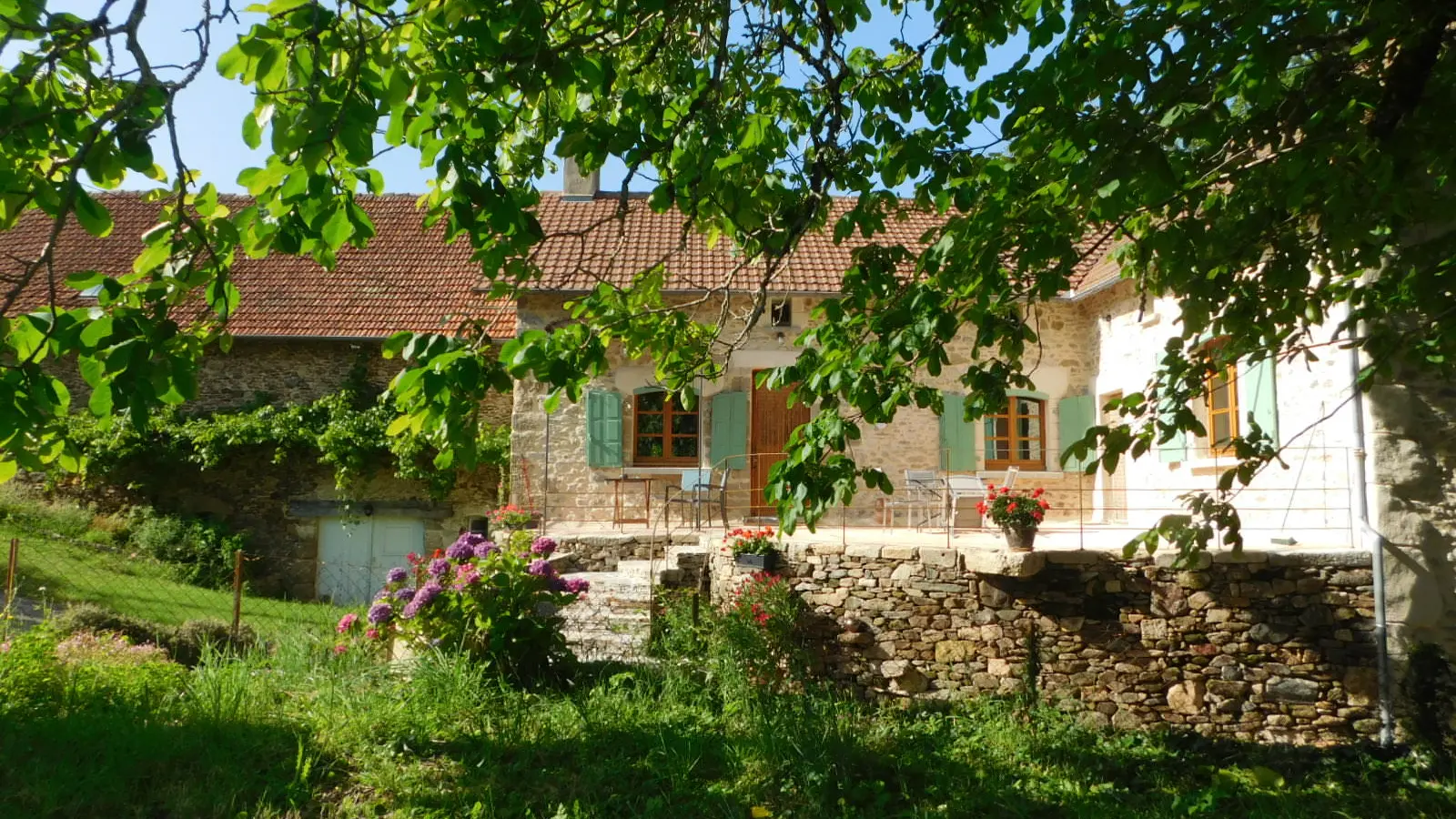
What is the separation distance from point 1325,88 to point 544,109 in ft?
10.5

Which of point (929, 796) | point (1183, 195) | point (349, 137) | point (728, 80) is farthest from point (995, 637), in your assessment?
point (349, 137)

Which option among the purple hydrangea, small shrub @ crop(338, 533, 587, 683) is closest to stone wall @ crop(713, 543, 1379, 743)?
small shrub @ crop(338, 533, 587, 683)

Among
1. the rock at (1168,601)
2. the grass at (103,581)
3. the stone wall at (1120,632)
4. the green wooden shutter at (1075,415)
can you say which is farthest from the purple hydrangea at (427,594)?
the green wooden shutter at (1075,415)

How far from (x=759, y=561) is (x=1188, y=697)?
11.3 feet

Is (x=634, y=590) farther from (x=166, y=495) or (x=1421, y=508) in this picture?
(x=166, y=495)

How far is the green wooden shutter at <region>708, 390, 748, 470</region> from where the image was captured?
37.7 feet

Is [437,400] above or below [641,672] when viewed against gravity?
above

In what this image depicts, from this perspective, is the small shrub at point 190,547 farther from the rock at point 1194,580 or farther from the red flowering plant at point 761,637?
the rock at point 1194,580

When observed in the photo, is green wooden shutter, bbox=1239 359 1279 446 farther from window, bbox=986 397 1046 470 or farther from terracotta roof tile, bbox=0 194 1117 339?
window, bbox=986 397 1046 470

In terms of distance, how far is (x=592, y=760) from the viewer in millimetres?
5145

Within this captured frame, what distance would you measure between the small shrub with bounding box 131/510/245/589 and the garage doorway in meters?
1.13

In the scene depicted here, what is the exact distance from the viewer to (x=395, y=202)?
1580 centimetres

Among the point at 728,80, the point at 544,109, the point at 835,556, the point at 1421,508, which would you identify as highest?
the point at 728,80

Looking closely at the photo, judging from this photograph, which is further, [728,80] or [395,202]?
[395,202]
